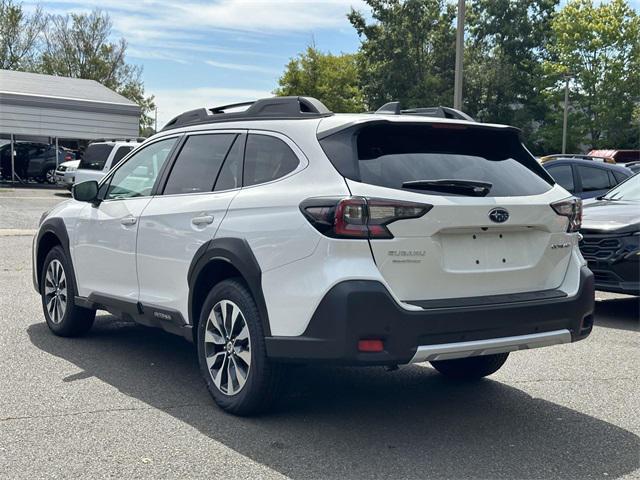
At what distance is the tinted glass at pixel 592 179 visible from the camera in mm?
12594

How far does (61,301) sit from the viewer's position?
6766 mm

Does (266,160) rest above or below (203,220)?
above

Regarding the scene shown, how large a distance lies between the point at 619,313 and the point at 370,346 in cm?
560

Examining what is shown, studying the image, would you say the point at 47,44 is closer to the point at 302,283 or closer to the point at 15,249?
the point at 15,249

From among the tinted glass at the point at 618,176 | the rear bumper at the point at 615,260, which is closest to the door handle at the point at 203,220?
the rear bumper at the point at 615,260

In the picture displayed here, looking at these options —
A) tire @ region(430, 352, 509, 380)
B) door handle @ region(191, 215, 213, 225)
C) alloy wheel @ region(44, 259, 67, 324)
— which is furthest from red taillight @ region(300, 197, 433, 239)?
alloy wheel @ region(44, 259, 67, 324)

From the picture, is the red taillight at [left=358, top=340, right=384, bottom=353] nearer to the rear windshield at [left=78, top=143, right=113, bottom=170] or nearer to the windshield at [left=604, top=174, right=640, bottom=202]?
the windshield at [left=604, top=174, right=640, bottom=202]

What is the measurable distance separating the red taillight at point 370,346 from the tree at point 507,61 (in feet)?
172

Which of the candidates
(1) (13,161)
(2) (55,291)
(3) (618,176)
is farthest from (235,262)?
(1) (13,161)

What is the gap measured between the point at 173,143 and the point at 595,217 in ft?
16.1

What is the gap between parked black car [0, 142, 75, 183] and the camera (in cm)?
3072

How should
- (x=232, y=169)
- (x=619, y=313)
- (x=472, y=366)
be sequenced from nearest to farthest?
(x=232, y=169), (x=472, y=366), (x=619, y=313)

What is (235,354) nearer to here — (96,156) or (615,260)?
(615,260)

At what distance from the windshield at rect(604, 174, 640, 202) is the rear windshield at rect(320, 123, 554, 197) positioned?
4.89 m
